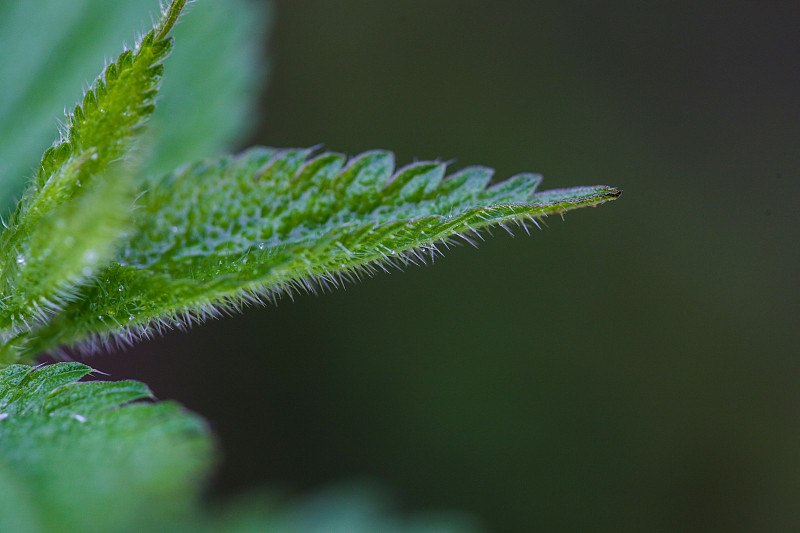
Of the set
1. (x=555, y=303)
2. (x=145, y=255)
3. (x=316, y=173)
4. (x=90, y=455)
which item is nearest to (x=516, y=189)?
(x=316, y=173)

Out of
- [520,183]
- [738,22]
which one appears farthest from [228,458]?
[738,22]

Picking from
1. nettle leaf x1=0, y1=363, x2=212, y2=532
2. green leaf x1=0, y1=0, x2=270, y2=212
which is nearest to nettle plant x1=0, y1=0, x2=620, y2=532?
nettle leaf x1=0, y1=363, x2=212, y2=532

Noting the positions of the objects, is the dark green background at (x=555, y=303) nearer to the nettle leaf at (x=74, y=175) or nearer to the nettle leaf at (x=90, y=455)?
the nettle leaf at (x=74, y=175)

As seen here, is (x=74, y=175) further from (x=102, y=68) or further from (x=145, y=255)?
(x=102, y=68)

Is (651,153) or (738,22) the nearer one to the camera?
(651,153)

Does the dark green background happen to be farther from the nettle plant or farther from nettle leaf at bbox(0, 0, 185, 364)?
nettle leaf at bbox(0, 0, 185, 364)

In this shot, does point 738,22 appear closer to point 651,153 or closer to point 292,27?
point 651,153
